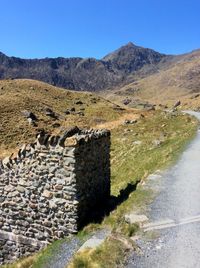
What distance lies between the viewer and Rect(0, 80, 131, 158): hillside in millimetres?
48719

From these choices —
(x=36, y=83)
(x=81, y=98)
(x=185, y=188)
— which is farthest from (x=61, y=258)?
(x=36, y=83)

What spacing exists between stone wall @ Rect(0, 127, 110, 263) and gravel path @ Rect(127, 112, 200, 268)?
2.40 metres

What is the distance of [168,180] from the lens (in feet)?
56.6

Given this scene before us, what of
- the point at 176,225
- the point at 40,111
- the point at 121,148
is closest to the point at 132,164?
the point at 121,148

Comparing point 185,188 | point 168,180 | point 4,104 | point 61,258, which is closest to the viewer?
point 61,258

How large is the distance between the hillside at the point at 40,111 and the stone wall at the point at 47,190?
23130 millimetres

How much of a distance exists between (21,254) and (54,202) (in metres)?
2.55

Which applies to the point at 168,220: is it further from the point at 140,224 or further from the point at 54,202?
the point at 54,202

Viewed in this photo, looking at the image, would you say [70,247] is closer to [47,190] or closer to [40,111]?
[47,190]

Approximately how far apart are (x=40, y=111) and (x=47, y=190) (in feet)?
176

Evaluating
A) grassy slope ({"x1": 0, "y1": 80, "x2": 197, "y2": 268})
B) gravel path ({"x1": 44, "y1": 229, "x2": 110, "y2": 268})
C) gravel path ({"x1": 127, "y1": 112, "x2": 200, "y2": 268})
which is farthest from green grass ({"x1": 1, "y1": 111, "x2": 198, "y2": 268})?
gravel path ({"x1": 127, "y1": 112, "x2": 200, "y2": 268})

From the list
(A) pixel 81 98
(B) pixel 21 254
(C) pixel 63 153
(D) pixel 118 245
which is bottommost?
(B) pixel 21 254

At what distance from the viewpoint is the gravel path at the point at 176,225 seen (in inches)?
381

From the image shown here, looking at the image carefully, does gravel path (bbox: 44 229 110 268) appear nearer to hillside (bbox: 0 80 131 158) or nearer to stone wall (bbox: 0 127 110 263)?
stone wall (bbox: 0 127 110 263)
